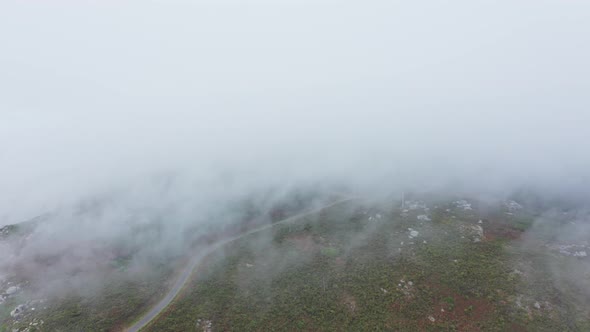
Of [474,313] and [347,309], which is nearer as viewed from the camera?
[474,313]

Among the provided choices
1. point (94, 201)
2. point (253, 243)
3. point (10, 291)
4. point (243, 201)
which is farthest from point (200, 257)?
point (94, 201)

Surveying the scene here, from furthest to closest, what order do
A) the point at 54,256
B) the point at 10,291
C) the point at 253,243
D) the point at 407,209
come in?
the point at 407,209 → the point at 253,243 → the point at 54,256 → the point at 10,291

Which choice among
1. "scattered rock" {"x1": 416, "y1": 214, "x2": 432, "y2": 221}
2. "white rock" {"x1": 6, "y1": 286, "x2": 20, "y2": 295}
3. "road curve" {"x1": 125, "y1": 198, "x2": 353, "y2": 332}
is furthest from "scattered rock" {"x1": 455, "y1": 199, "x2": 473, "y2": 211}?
"white rock" {"x1": 6, "y1": 286, "x2": 20, "y2": 295}

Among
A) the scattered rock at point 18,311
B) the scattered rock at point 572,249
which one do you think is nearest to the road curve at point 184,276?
the scattered rock at point 18,311

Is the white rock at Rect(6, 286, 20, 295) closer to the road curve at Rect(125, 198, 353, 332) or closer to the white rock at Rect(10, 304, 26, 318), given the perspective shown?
the white rock at Rect(10, 304, 26, 318)

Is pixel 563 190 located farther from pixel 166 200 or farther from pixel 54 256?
pixel 54 256

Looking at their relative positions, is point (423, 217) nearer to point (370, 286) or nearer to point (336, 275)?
point (370, 286)

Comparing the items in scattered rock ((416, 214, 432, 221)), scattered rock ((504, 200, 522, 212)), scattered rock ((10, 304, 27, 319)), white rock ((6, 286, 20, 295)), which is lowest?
scattered rock ((504, 200, 522, 212))

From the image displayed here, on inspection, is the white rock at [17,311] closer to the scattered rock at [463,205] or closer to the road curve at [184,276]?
the road curve at [184,276]

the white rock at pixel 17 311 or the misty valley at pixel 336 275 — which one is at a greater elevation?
the white rock at pixel 17 311

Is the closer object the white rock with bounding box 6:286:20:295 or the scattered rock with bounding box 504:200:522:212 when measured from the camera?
the white rock with bounding box 6:286:20:295

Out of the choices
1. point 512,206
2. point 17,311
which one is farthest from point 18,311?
point 512,206
